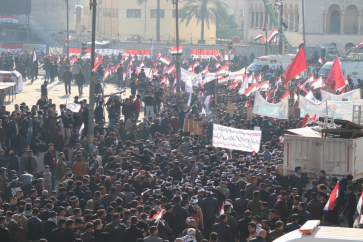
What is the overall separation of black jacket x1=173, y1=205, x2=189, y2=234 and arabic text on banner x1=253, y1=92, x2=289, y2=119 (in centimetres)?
956

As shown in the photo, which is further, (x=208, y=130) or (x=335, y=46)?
(x=335, y=46)

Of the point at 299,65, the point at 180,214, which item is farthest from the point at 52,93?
the point at 180,214

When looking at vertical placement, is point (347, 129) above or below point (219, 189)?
above

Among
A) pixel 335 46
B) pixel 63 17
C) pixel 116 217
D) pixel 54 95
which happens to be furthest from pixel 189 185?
pixel 63 17

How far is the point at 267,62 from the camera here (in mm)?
48406

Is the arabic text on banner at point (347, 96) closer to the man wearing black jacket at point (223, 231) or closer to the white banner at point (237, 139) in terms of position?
the white banner at point (237, 139)

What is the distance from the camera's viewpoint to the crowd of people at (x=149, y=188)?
10.6m

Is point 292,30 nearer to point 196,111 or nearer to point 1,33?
point 1,33

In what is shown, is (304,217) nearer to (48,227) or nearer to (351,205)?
(351,205)

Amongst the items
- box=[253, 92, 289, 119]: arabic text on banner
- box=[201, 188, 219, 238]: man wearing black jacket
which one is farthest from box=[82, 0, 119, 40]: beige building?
box=[201, 188, 219, 238]: man wearing black jacket

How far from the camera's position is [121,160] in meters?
Answer: 15.7

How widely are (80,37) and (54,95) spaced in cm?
4346

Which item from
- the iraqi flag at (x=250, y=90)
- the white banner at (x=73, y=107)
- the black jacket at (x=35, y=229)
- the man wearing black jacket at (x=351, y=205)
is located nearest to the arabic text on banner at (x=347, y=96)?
the iraqi flag at (x=250, y=90)

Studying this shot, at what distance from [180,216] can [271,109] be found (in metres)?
9.97
